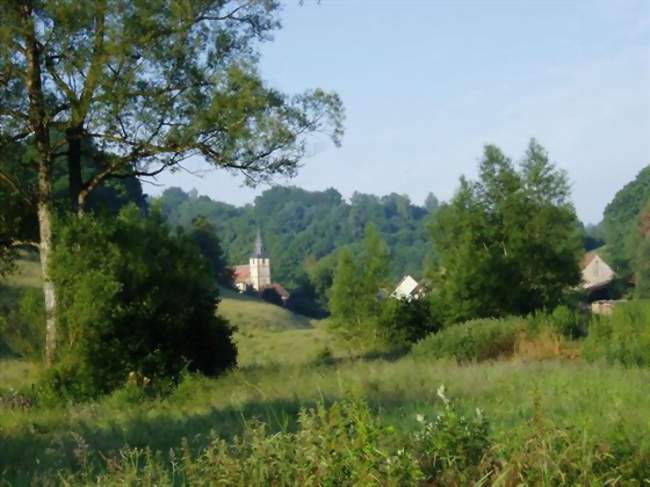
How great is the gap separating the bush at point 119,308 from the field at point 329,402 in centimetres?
150

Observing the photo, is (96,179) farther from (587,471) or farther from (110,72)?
(587,471)

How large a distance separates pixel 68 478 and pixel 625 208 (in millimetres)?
129468

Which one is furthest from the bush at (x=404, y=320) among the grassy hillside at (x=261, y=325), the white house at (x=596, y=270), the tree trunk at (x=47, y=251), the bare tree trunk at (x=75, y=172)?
the white house at (x=596, y=270)

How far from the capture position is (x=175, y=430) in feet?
37.5

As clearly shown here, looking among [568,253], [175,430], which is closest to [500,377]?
[175,430]

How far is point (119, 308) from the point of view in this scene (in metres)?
19.7

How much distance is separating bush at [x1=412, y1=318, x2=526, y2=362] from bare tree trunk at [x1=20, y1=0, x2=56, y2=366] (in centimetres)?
903

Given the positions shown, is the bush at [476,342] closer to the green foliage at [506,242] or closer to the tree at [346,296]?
the green foliage at [506,242]

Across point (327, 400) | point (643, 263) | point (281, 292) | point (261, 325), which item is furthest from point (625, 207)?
point (327, 400)

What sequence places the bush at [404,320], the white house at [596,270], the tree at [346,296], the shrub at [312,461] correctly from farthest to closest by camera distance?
1. the white house at [596,270]
2. the tree at [346,296]
3. the bush at [404,320]
4. the shrub at [312,461]

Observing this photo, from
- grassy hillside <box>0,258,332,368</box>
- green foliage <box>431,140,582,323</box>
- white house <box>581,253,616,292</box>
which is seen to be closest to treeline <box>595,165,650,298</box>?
white house <box>581,253,616,292</box>

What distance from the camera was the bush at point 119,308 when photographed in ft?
64.0

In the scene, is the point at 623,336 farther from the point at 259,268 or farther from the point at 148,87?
the point at 259,268

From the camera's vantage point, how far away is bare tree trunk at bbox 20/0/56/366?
800 inches
